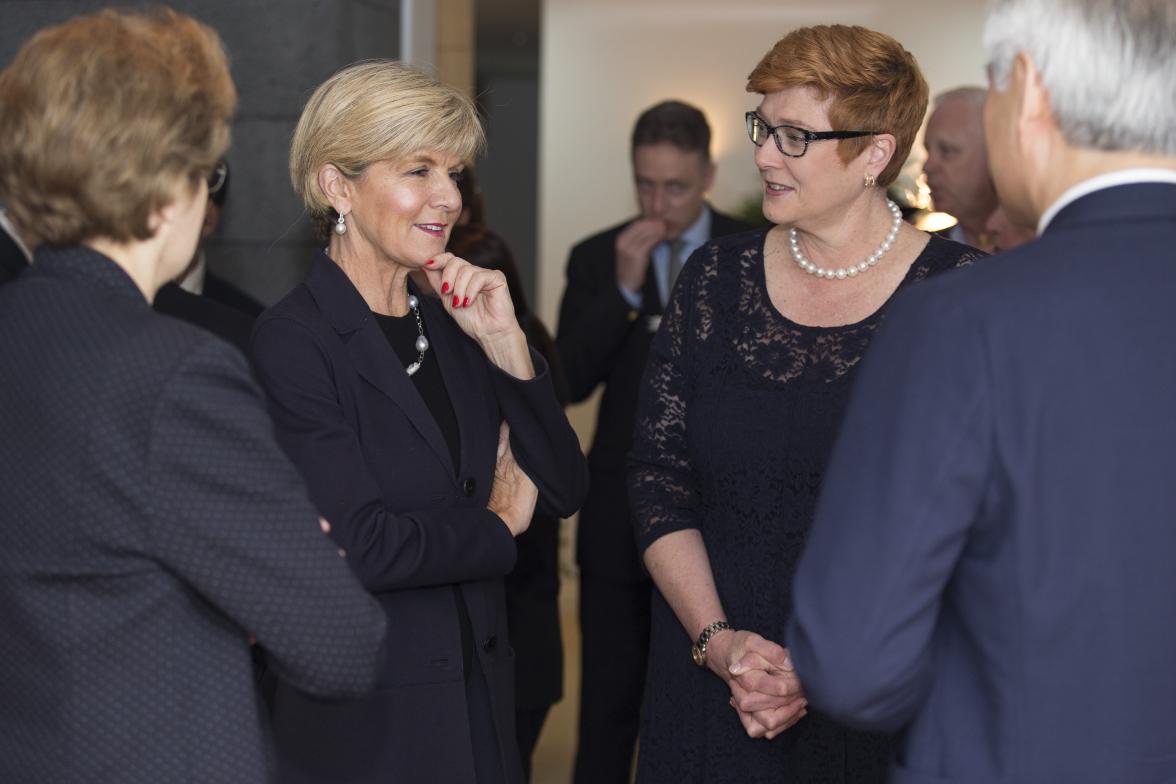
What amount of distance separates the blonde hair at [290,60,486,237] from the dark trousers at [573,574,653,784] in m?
1.85

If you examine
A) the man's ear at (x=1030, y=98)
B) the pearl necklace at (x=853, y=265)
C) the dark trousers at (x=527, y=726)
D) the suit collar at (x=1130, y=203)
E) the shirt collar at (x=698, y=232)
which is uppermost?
the man's ear at (x=1030, y=98)

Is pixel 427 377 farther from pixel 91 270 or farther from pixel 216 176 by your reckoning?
pixel 91 270

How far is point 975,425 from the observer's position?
1.47m

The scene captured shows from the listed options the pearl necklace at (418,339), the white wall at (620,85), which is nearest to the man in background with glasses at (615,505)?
the pearl necklace at (418,339)

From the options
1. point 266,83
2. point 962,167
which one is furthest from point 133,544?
point 962,167

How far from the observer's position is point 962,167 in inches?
172

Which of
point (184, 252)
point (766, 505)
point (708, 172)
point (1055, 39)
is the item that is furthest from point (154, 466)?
point (708, 172)

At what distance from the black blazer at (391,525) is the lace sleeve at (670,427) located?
0.89ft

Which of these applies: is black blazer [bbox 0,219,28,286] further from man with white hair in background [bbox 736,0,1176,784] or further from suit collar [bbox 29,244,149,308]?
man with white hair in background [bbox 736,0,1176,784]

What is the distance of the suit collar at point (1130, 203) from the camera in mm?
1504

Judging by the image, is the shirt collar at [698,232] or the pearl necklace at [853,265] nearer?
the pearl necklace at [853,265]

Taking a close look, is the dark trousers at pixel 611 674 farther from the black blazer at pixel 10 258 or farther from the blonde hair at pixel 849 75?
the black blazer at pixel 10 258

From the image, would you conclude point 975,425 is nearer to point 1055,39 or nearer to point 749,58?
point 1055,39

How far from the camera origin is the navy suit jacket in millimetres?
1467
